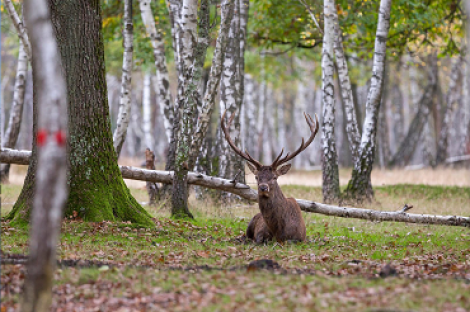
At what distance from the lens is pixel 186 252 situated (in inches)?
304

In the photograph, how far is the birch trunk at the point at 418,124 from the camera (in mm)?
25188

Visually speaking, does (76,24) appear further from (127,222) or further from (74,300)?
(74,300)

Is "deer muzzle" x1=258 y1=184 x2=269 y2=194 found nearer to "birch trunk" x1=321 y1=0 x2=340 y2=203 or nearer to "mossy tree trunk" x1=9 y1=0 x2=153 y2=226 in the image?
"mossy tree trunk" x1=9 y1=0 x2=153 y2=226

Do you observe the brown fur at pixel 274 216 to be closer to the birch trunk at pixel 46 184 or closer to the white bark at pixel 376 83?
the birch trunk at pixel 46 184

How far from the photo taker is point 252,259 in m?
7.49

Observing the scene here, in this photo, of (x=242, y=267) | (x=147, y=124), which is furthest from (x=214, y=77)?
(x=147, y=124)

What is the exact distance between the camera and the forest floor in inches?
194

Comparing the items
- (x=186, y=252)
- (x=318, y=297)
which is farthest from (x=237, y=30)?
(x=318, y=297)

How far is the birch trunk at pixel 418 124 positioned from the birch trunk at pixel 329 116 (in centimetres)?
1212

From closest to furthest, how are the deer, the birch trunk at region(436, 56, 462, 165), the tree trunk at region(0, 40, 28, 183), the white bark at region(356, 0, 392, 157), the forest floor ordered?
1. the forest floor
2. the deer
3. the white bark at region(356, 0, 392, 157)
4. the tree trunk at region(0, 40, 28, 183)
5. the birch trunk at region(436, 56, 462, 165)

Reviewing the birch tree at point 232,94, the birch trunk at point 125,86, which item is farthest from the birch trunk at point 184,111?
the birch tree at point 232,94

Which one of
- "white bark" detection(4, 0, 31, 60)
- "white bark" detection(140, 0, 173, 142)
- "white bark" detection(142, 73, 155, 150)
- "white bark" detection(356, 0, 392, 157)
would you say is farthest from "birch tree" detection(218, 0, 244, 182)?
"white bark" detection(142, 73, 155, 150)

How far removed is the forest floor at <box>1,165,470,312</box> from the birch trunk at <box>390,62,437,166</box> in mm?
15021

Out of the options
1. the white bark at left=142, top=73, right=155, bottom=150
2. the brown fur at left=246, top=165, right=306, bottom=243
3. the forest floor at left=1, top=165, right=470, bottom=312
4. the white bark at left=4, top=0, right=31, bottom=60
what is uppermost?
the white bark at left=4, top=0, right=31, bottom=60
